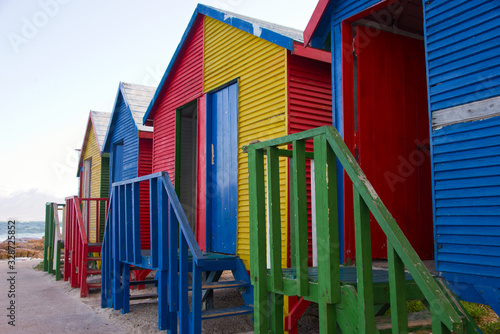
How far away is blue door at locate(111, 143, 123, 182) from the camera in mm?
12920

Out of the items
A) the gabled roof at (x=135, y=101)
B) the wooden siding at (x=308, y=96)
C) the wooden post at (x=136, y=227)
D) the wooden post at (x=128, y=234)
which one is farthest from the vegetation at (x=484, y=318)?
the gabled roof at (x=135, y=101)

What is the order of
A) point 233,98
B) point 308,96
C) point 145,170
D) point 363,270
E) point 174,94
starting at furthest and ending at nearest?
point 145,170
point 174,94
point 233,98
point 308,96
point 363,270

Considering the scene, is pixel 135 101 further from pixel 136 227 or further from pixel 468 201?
pixel 468 201

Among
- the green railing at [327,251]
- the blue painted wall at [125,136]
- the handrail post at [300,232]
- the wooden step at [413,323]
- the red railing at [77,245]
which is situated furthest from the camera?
the blue painted wall at [125,136]

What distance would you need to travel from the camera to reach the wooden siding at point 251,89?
595 cm

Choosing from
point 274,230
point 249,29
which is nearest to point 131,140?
point 249,29

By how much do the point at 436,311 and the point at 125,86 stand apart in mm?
12160

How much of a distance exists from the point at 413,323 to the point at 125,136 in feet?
35.4

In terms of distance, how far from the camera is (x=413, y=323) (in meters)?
2.83

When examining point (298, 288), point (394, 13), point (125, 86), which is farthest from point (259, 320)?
point (125, 86)

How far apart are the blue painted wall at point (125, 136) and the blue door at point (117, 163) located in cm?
15

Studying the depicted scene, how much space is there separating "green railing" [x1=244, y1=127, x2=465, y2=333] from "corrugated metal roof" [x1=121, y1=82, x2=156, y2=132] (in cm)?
836

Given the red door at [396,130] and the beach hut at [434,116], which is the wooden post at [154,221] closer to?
the beach hut at [434,116]

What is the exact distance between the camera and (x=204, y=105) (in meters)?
7.70
